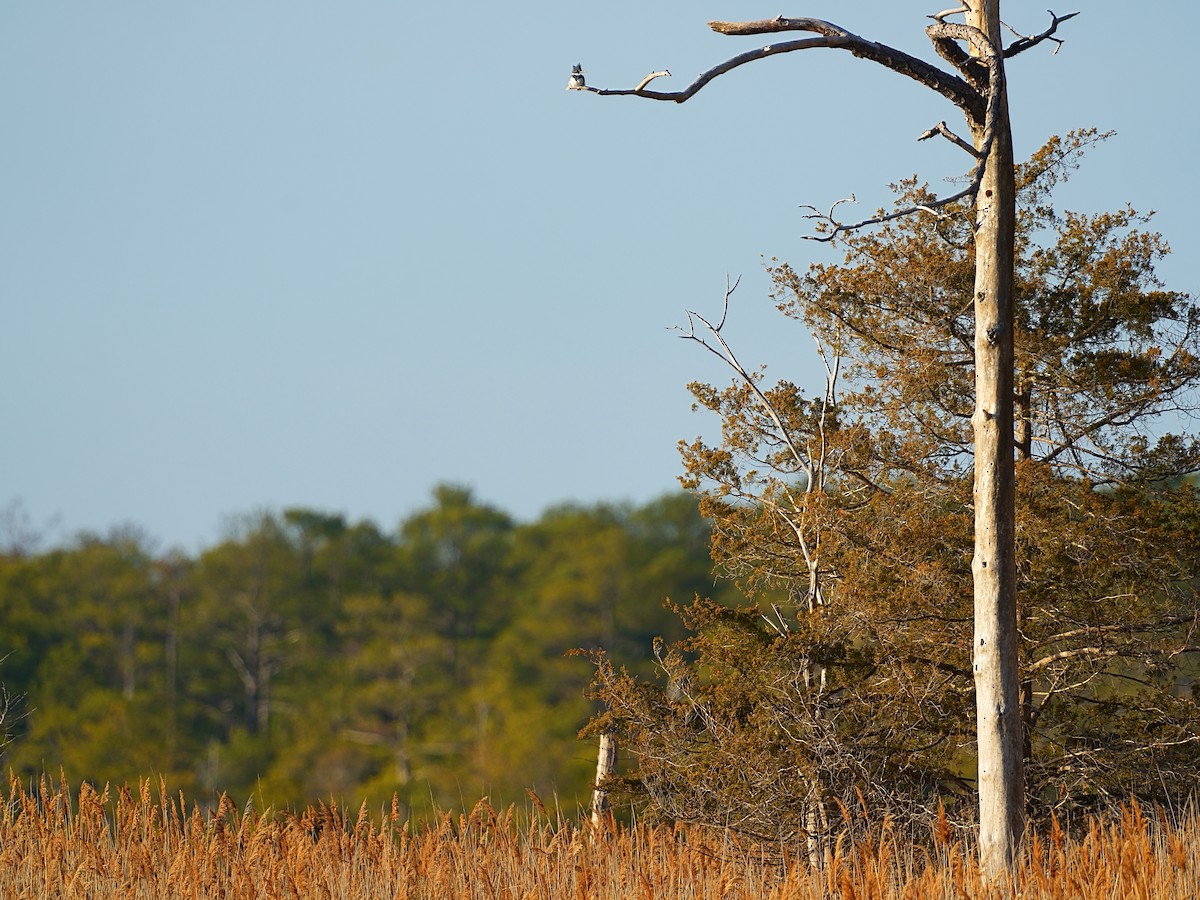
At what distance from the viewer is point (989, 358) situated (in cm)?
762

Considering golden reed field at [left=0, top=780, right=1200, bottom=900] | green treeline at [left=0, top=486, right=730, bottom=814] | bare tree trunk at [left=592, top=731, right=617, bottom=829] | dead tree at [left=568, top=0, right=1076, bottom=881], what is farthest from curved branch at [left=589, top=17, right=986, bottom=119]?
green treeline at [left=0, top=486, right=730, bottom=814]

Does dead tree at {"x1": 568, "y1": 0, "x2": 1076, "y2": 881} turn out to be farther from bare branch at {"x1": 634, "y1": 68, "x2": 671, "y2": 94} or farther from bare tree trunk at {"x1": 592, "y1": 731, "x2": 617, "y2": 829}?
bare tree trunk at {"x1": 592, "y1": 731, "x2": 617, "y2": 829}

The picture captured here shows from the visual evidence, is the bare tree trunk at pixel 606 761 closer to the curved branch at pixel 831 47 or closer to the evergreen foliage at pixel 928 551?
the evergreen foliage at pixel 928 551

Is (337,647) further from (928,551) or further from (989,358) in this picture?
(989,358)

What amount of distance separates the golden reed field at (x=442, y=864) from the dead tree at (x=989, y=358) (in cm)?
56

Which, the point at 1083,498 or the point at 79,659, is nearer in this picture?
the point at 1083,498

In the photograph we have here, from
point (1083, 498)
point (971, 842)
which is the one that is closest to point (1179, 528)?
point (1083, 498)

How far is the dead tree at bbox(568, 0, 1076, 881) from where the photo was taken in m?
7.43

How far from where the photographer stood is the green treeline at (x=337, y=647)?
45.6 meters

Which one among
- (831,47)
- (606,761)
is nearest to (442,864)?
(831,47)

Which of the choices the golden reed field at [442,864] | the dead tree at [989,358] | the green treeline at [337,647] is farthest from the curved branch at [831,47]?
the green treeline at [337,647]

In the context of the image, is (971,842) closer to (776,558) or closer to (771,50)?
(776,558)

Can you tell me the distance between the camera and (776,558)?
1394 cm

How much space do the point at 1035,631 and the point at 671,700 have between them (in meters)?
3.13
